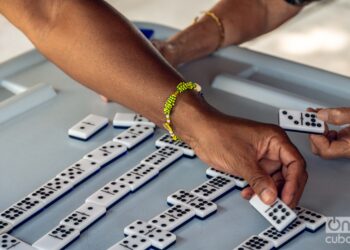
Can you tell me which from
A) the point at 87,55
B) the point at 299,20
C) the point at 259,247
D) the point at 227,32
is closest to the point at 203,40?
the point at 227,32

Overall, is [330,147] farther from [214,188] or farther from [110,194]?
[110,194]

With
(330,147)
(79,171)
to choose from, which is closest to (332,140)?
(330,147)

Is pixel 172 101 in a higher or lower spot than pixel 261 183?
higher

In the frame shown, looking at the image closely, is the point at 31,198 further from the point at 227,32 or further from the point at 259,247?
the point at 227,32

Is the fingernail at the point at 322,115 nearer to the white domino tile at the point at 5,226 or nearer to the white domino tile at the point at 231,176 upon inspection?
the white domino tile at the point at 231,176

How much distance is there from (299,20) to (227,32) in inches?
Result: 81.0

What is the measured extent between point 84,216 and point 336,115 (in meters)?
0.58

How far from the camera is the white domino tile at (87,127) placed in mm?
1974

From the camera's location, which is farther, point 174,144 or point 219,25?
point 219,25

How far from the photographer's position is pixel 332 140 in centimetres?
184

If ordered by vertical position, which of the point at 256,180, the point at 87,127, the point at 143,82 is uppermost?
the point at 143,82

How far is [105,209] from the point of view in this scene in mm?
1724

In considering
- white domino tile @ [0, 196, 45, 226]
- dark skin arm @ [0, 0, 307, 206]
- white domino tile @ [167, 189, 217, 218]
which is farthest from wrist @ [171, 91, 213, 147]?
white domino tile @ [0, 196, 45, 226]

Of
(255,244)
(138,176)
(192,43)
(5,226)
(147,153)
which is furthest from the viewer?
(192,43)
